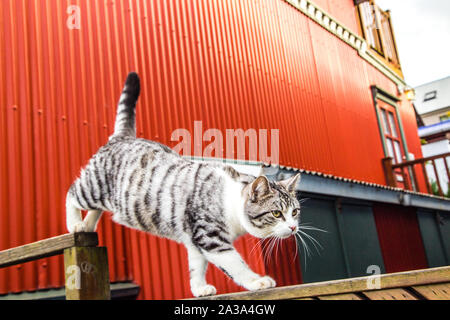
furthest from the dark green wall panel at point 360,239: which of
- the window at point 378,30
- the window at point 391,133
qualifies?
the window at point 378,30

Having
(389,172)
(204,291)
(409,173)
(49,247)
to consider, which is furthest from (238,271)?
(409,173)

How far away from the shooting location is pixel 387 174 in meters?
9.61

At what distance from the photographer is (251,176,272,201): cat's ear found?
218 cm

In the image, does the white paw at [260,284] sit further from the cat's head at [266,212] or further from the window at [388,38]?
the window at [388,38]

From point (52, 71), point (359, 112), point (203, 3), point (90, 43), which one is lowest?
point (52, 71)

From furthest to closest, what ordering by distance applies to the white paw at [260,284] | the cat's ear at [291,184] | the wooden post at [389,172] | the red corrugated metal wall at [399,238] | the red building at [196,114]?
the wooden post at [389,172], the red corrugated metal wall at [399,238], the red building at [196,114], the cat's ear at [291,184], the white paw at [260,284]

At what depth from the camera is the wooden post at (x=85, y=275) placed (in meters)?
1.53

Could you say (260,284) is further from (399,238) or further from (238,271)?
(399,238)

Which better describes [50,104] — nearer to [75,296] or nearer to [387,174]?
[75,296]

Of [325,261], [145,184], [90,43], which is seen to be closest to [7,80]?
[90,43]

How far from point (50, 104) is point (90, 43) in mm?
911

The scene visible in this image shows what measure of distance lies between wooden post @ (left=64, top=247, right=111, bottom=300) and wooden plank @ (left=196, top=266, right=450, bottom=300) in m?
0.55

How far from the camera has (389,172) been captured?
9.61 meters

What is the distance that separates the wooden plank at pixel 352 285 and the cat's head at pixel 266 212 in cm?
45
